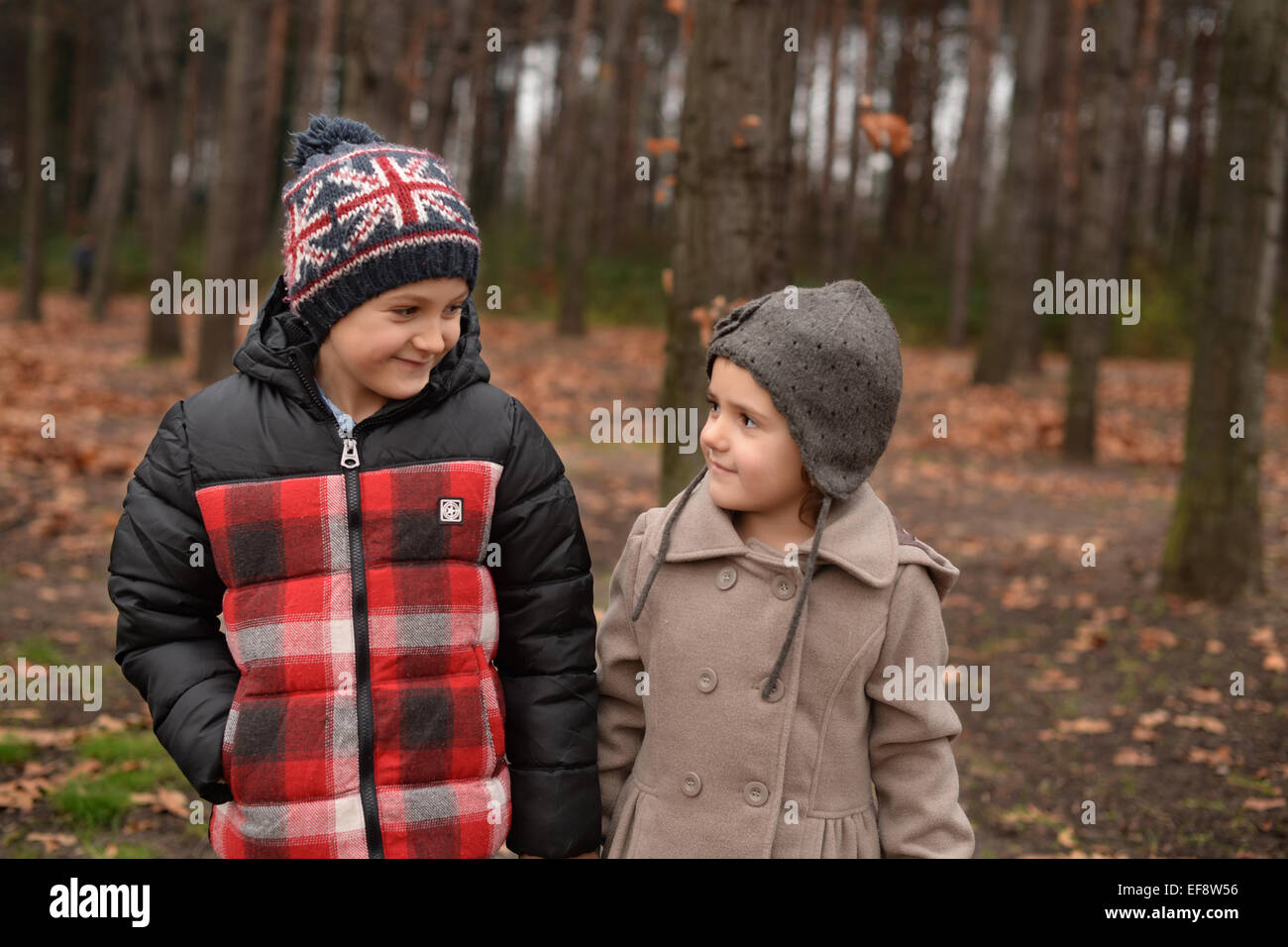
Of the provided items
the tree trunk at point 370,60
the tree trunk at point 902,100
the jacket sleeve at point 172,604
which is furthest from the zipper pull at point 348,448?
the tree trunk at point 902,100

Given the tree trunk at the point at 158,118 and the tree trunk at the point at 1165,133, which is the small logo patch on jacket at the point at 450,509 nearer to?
the tree trunk at the point at 158,118

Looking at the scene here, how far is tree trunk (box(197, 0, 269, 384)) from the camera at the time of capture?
13.3 meters

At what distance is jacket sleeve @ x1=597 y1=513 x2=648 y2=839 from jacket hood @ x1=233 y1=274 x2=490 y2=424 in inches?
18.0

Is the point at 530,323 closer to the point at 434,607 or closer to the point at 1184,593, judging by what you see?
the point at 1184,593

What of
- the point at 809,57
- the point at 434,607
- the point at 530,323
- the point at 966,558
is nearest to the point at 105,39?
the point at 530,323

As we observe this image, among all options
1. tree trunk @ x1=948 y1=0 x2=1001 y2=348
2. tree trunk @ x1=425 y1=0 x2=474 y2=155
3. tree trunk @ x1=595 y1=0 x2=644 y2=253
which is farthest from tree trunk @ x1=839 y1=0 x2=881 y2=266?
tree trunk @ x1=425 y1=0 x2=474 y2=155

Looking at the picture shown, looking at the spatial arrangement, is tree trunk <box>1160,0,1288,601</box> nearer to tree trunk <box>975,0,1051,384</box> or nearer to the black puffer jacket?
the black puffer jacket

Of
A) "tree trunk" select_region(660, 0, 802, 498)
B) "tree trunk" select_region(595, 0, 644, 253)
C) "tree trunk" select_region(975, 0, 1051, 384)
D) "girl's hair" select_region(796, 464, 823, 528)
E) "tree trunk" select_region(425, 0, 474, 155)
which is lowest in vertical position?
"girl's hair" select_region(796, 464, 823, 528)

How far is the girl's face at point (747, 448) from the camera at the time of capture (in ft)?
7.00

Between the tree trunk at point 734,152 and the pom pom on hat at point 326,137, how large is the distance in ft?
7.78

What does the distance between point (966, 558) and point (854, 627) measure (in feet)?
20.0

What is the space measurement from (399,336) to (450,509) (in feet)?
1.06

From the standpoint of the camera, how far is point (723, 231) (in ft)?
14.6

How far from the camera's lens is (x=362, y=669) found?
6.97 ft
